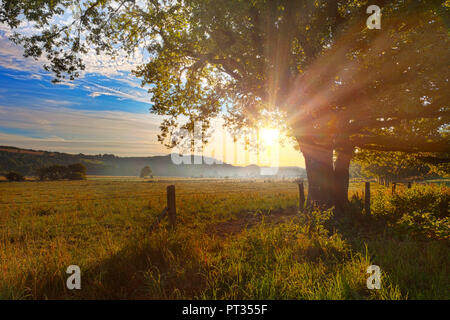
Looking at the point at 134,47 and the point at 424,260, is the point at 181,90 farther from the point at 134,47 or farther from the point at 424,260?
the point at 424,260

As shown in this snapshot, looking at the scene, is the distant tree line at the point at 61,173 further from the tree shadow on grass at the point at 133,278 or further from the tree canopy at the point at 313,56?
the tree shadow on grass at the point at 133,278

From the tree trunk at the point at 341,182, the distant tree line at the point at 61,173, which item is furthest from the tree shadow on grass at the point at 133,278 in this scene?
the distant tree line at the point at 61,173

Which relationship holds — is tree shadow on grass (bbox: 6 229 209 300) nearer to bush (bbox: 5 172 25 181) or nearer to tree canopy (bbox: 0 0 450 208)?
Result: tree canopy (bbox: 0 0 450 208)

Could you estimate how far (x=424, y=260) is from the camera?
14.7ft

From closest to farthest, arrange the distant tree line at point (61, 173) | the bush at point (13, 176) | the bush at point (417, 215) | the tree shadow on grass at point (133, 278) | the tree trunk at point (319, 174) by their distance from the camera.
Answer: the tree shadow on grass at point (133, 278) → the bush at point (417, 215) → the tree trunk at point (319, 174) → the bush at point (13, 176) → the distant tree line at point (61, 173)

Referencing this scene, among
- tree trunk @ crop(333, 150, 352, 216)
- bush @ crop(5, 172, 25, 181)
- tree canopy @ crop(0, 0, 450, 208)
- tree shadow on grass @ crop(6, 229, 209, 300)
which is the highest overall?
tree canopy @ crop(0, 0, 450, 208)

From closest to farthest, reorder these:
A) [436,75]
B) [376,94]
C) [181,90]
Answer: [436,75] → [376,94] → [181,90]

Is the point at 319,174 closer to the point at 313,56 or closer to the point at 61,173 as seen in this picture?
the point at 313,56

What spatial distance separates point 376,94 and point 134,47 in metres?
10.4

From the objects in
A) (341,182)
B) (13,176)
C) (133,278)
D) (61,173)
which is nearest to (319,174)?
(341,182)

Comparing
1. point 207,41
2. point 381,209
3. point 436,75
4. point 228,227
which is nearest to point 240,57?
point 207,41

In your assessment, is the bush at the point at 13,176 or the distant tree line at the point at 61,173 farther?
the distant tree line at the point at 61,173

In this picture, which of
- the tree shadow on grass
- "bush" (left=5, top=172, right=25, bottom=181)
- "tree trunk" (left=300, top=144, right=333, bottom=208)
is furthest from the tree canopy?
"bush" (left=5, top=172, right=25, bottom=181)

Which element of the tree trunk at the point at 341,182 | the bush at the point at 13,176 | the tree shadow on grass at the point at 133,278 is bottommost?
the bush at the point at 13,176
